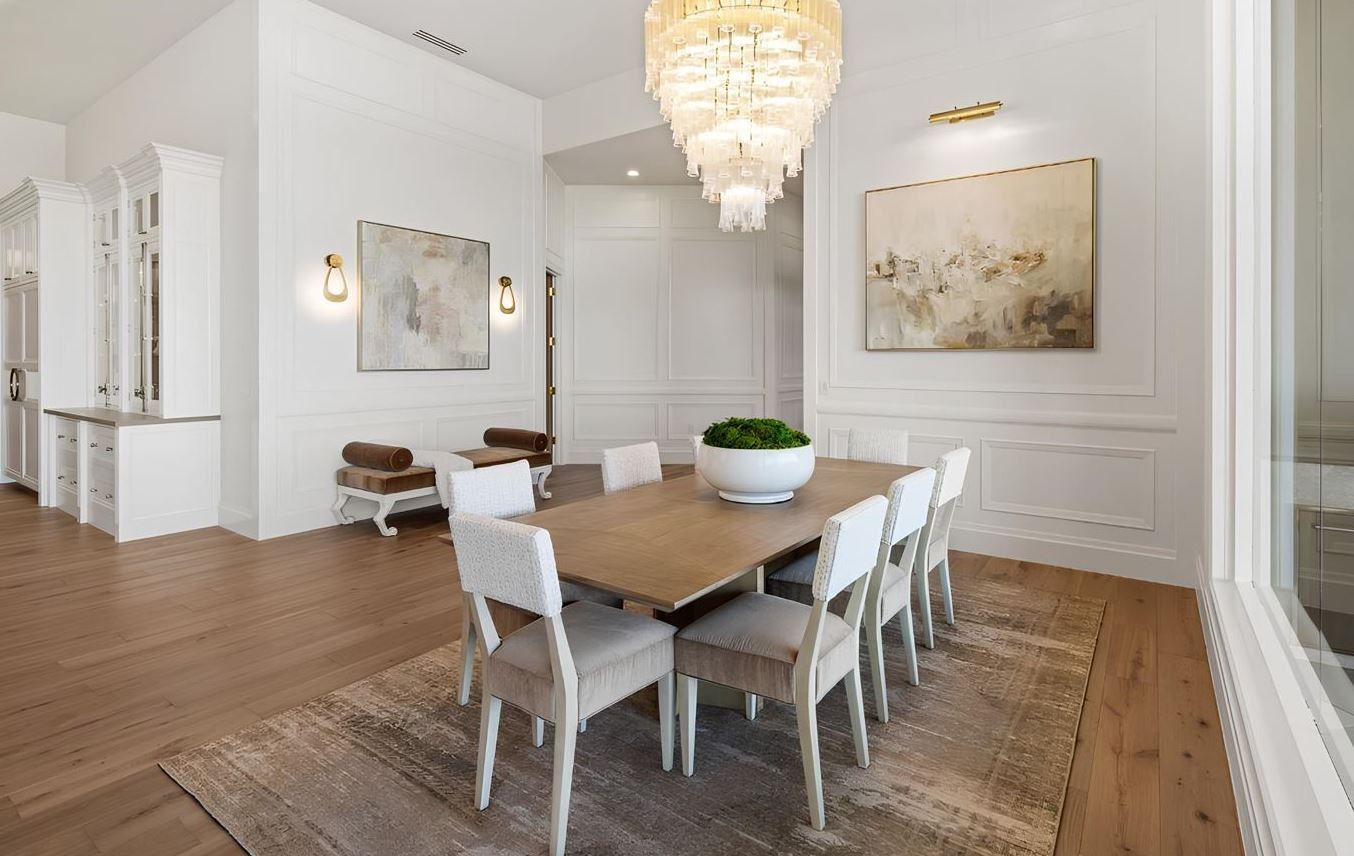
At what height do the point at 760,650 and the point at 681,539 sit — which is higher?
the point at 681,539

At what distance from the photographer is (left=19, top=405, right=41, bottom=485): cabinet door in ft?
20.4

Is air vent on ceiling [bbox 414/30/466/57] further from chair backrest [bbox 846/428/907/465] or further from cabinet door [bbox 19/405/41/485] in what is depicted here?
cabinet door [bbox 19/405/41/485]

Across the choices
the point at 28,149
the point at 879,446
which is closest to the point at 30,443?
the point at 28,149

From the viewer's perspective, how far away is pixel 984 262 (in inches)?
174

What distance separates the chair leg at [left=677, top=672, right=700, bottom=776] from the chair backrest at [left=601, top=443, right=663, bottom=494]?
1098 millimetres

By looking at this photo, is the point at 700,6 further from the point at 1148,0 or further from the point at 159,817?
the point at 159,817

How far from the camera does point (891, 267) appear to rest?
15.7ft

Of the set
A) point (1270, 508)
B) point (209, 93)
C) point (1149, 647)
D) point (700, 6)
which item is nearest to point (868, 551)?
point (1270, 508)

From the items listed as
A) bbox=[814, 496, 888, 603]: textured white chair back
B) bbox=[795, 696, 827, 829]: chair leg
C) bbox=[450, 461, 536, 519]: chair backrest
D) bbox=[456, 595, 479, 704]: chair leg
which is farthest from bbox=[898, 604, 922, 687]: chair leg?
bbox=[456, 595, 479, 704]: chair leg

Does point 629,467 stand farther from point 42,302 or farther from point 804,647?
point 42,302

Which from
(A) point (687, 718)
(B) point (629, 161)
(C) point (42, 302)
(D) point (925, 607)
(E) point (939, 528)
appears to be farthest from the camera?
(B) point (629, 161)

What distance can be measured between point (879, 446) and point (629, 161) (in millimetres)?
4668

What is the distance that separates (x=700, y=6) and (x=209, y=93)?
4172mm

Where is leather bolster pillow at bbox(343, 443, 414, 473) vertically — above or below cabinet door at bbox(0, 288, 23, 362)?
below
